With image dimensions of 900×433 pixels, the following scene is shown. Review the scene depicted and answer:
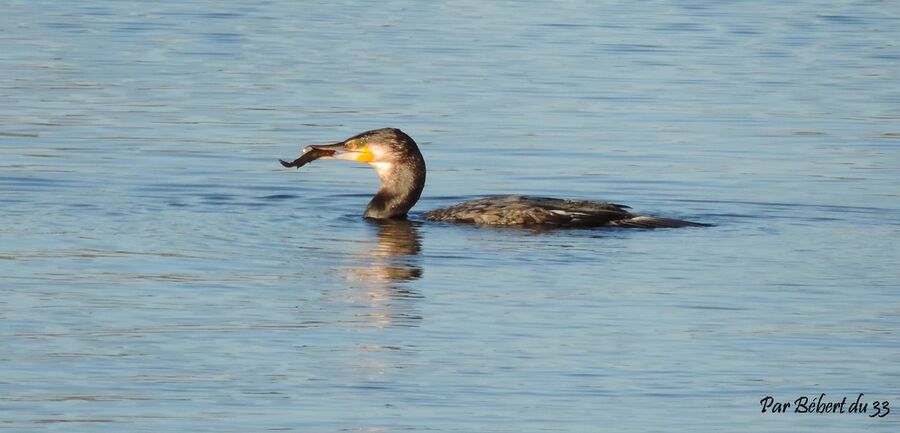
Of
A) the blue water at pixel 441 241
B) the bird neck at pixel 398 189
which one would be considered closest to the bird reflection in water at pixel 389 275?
the blue water at pixel 441 241

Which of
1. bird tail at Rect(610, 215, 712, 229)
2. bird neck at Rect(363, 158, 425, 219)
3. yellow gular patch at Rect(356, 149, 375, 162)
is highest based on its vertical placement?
bird tail at Rect(610, 215, 712, 229)

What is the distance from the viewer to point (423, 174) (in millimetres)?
15516

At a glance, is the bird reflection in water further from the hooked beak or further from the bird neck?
the hooked beak

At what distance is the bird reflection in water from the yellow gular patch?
612mm

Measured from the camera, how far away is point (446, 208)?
15008 mm

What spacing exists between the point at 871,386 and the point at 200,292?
4.05 meters

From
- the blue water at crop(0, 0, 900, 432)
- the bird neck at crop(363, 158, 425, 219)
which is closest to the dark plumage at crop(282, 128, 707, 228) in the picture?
the bird neck at crop(363, 158, 425, 219)

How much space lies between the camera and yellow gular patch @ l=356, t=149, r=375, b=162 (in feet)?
50.6

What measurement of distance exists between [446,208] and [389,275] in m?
2.60

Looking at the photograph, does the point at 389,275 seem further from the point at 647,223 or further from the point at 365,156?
the point at 365,156

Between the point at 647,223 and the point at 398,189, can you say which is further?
the point at 398,189

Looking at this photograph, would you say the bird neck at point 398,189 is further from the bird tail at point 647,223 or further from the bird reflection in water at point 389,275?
the bird tail at point 647,223

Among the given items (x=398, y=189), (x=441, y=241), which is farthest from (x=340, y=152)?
(x=441, y=241)

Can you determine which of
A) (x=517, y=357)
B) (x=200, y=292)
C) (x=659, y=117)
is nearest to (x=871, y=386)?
(x=517, y=357)
